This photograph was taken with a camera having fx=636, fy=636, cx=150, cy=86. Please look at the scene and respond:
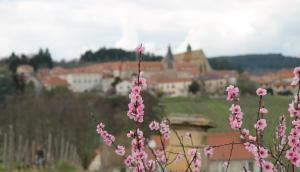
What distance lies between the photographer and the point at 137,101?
331 centimetres

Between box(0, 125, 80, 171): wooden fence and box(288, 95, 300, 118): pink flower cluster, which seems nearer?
box(288, 95, 300, 118): pink flower cluster

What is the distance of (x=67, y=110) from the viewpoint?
36000 mm

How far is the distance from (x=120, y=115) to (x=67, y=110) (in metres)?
5.63

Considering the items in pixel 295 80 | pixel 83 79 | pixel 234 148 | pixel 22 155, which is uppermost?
pixel 295 80

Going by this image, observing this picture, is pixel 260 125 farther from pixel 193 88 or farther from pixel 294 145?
pixel 193 88

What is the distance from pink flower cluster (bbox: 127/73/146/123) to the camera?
3.29m

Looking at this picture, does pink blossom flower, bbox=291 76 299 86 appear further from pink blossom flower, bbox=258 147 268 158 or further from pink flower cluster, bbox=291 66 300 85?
pink blossom flower, bbox=258 147 268 158

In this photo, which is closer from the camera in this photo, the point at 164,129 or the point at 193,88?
the point at 164,129

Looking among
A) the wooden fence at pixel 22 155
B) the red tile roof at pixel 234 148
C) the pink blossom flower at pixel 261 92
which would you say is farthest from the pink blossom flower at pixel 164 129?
the wooden fence at pixel 22 155

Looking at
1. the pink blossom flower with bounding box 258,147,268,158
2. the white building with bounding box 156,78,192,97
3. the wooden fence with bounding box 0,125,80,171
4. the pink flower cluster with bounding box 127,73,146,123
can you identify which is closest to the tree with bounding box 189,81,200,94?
the white building with bounding box 156,78,192,97

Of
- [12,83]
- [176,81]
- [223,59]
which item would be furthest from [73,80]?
[12,83]

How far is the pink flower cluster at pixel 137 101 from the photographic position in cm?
329

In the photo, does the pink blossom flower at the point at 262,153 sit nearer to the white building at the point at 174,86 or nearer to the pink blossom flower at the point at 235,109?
the pink blossom flower at the point at 235,109

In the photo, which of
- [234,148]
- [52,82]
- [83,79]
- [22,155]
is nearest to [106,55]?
[83,79]
